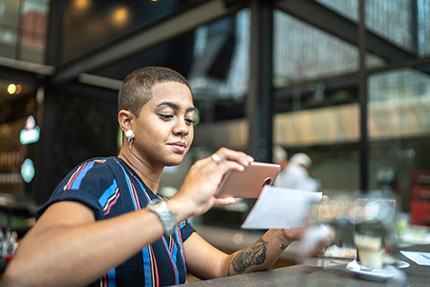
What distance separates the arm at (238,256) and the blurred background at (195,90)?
2789 millimetres

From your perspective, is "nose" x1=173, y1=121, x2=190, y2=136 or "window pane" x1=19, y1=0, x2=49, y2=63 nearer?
"nose" x1=173, y1=121, x2=190, y2=136

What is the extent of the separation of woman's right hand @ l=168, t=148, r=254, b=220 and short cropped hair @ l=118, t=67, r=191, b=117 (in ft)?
1.14

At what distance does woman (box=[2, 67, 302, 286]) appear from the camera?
67cm

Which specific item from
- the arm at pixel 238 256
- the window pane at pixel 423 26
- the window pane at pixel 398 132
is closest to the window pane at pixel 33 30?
the window pane at pixel 398 132

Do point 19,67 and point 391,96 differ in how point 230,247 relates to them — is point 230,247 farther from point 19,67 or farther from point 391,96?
point 19,67

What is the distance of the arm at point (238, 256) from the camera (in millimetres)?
1093

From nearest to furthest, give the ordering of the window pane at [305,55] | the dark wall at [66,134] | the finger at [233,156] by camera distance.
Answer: the finger at [233,156]
the window pane at [305,55]
the dark wall at [66,134]

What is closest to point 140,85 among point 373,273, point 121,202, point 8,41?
point 121,202

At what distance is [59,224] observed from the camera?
716 millimetres

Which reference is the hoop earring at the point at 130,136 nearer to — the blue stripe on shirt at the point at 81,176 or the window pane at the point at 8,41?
the blue stripe on shirt at the point at 81,176

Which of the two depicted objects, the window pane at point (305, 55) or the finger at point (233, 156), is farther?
the window pane at point (305, 55)

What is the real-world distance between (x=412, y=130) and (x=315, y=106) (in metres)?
1.50

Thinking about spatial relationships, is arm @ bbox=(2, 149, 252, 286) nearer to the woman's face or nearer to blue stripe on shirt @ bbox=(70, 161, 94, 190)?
blue stripe on shirt @ bbox=(70, 161, 94, 190)

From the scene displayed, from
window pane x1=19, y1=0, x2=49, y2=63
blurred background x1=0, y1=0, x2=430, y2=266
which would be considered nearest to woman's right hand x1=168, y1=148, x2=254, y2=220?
blurred background x1=0, y1=0, x2=430, y2=266
